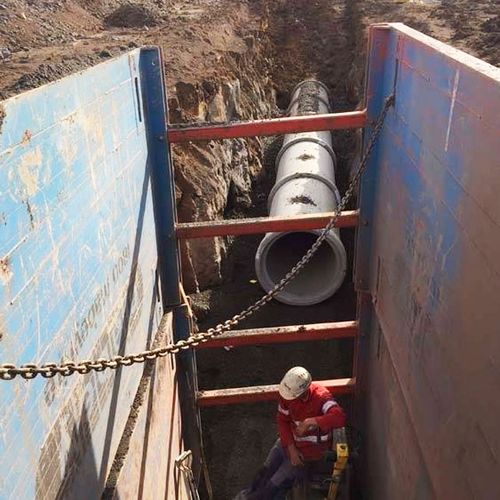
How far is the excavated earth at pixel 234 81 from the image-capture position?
633cm

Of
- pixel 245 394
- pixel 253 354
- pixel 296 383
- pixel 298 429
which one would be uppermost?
pixel 296 383

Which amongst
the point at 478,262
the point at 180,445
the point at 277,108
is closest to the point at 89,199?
the point at 478,262

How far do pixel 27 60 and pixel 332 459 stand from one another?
16.9ft

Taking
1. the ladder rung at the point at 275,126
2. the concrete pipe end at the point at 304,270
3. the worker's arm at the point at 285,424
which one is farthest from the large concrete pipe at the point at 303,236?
the ladder rung at the point at 275,126

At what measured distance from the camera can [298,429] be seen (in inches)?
179

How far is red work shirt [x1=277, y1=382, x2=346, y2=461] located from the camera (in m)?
4.46

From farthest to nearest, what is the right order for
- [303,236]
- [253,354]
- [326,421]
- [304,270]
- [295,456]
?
[303,236], [304,270], [253,354], [295,456], [326,421]

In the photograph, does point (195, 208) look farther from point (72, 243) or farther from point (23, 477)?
point (23, 477)

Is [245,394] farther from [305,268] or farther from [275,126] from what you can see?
[305,268]

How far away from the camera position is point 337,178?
10289 mm

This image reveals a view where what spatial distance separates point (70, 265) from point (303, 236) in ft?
18.2

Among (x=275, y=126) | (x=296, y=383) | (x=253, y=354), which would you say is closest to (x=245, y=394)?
(x=296, y=383)

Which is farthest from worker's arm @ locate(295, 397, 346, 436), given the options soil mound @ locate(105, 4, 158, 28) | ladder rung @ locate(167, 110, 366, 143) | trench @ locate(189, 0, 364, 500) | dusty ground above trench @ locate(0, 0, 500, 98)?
soil mound @ locate(105, 4, 158, 28)

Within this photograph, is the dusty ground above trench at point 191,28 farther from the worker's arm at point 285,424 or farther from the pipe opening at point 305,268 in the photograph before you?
the worker's arm at point 285,424
